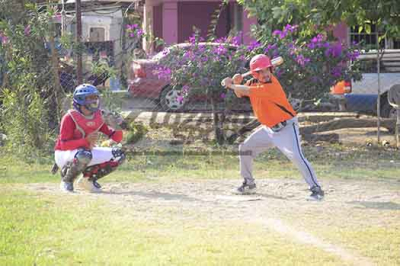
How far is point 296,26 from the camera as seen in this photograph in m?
14.3

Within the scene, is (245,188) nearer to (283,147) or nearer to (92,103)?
(283,147)

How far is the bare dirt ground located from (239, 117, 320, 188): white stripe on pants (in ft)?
0.94

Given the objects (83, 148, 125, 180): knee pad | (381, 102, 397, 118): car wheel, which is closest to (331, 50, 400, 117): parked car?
(381, 102, 397, 118): car wheel

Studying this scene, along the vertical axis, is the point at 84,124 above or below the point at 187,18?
below

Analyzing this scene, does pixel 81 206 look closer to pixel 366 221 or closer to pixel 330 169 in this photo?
pixel 366 221

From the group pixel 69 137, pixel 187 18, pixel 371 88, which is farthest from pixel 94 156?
pixel 187 18

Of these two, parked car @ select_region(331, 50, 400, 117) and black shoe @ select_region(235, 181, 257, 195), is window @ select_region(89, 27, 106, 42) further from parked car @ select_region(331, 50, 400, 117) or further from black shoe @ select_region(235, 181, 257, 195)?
black shoe @ select_region(235, 181, 257, 195)

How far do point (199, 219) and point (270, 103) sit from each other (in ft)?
6.57

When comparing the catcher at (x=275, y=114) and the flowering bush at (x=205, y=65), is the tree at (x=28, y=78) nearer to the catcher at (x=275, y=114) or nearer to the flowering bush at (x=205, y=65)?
the flowering bush at (x=205, y=65)

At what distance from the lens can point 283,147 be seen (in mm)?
9742

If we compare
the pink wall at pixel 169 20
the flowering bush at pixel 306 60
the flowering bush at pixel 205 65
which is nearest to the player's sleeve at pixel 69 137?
the flowering bush at pixel 205 65

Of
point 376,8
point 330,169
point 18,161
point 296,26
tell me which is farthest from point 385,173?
point 18,161

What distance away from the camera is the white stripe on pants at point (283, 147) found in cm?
962

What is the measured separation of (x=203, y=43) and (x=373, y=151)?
335cm
